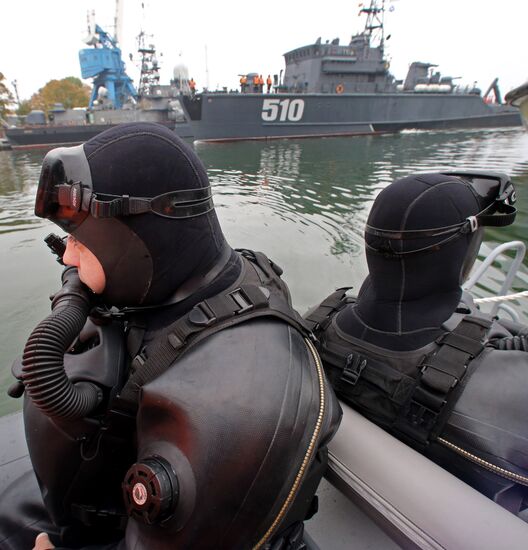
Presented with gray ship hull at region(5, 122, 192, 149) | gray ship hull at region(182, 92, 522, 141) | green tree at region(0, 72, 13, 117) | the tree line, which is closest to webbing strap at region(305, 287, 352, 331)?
gray ship hull at region(5, 122, 192, 149)

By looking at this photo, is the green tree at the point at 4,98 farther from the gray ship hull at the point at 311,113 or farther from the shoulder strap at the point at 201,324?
the shoulder strap at the point at 201,324

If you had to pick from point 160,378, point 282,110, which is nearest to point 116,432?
point 160,378

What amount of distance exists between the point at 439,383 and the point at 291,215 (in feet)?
25.9

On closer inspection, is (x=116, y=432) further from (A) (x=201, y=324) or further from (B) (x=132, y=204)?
(B) (x=132, y=204)

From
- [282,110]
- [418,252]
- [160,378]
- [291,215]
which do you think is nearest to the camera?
[160,378]

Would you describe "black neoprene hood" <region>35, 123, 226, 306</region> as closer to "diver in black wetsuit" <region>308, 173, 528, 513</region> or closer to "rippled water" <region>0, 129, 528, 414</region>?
"diver in black wetsuit" <region>308, 173, 528, 513</region>

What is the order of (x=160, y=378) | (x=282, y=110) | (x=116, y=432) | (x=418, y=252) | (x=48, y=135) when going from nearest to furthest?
(x=160, y=378), (x=116, y=432), (x=418, y=252), (x=48, y=135), (x=282, y=110)

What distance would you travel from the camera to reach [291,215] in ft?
29.4

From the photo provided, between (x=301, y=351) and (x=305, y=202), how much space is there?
375 inches

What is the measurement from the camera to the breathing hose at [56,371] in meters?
0.96

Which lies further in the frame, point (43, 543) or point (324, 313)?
point (324, 313)

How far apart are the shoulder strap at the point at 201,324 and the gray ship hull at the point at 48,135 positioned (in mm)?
28533

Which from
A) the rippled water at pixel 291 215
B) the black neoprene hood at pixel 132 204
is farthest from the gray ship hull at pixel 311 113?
the black neoprene hood at pixel 132 204

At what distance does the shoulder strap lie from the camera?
1005 millimetres
